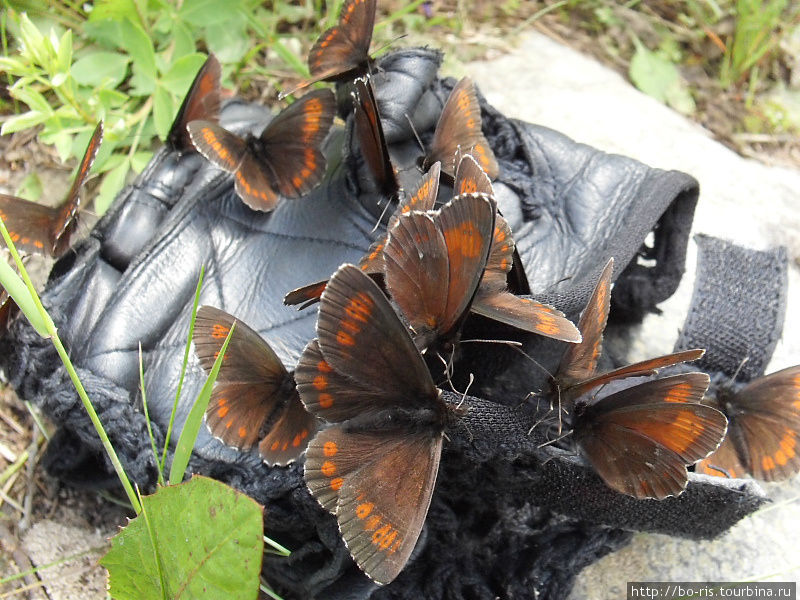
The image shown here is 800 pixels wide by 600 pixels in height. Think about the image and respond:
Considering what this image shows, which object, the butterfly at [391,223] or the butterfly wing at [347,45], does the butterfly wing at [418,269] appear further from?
the butterfly wing at [347,45]

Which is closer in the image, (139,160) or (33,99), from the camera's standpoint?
(33,99)

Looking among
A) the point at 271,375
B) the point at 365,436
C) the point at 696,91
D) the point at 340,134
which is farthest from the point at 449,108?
the point at 696,91

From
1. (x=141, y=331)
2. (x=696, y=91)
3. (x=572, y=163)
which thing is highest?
→ (x=572, y=163)

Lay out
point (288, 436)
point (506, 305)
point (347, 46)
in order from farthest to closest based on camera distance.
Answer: point (347, 46), point (288, 436), point (506, 305)

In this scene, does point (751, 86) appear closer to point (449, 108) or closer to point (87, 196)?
point (449, 108)

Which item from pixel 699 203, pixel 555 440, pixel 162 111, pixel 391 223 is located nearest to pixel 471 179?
pixel 391 223

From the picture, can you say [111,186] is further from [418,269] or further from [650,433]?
[650,433]
